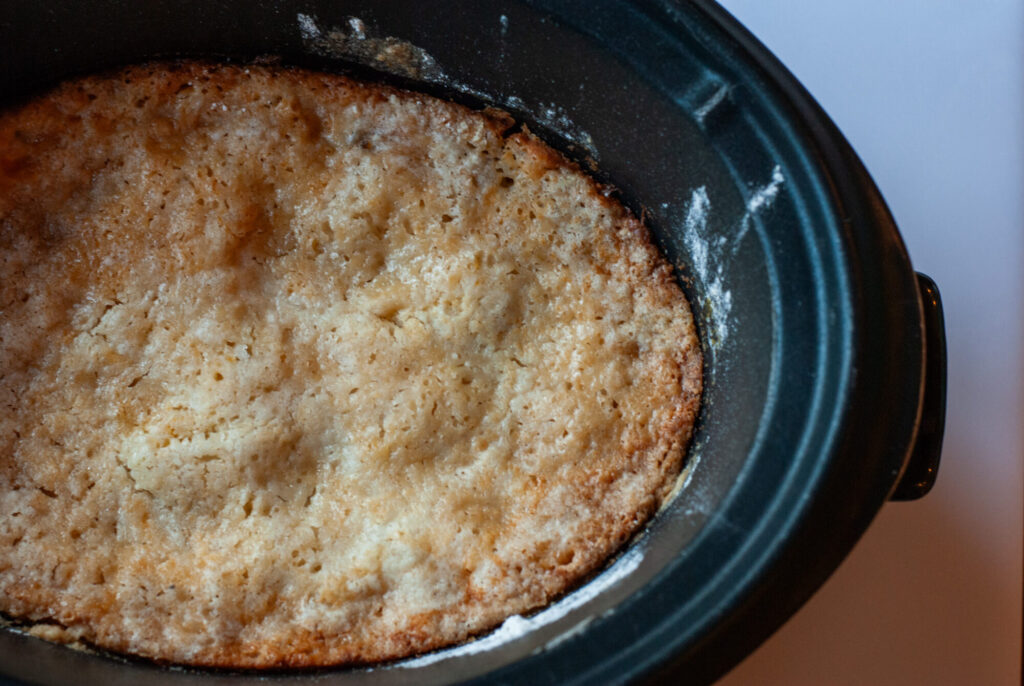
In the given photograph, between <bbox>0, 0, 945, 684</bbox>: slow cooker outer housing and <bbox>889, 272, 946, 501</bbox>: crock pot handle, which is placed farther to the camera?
<bbox>889, 272, 946, 501</bbox>: crock pot handle

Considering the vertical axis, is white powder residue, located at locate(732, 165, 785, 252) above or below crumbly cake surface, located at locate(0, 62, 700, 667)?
above

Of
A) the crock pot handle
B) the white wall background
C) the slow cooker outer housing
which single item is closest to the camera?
the slow cooker outer housing

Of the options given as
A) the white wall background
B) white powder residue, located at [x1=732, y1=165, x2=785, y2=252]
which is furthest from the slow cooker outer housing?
the white wall background

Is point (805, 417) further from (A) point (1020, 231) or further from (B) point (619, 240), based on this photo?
(A) point (1020, 231)

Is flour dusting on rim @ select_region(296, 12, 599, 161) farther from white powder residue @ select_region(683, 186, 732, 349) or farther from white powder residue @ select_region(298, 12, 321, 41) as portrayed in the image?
white powder residue @ select_region(683, 186, 732, 349)

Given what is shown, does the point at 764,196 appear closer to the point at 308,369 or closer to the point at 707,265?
the point at 707,265

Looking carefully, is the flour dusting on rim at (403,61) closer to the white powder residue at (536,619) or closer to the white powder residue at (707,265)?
the white powder residue at (707,265)

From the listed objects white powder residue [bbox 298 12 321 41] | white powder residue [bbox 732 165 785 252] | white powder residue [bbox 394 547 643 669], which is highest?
white powder residue [bbox 732 165 785 252]
